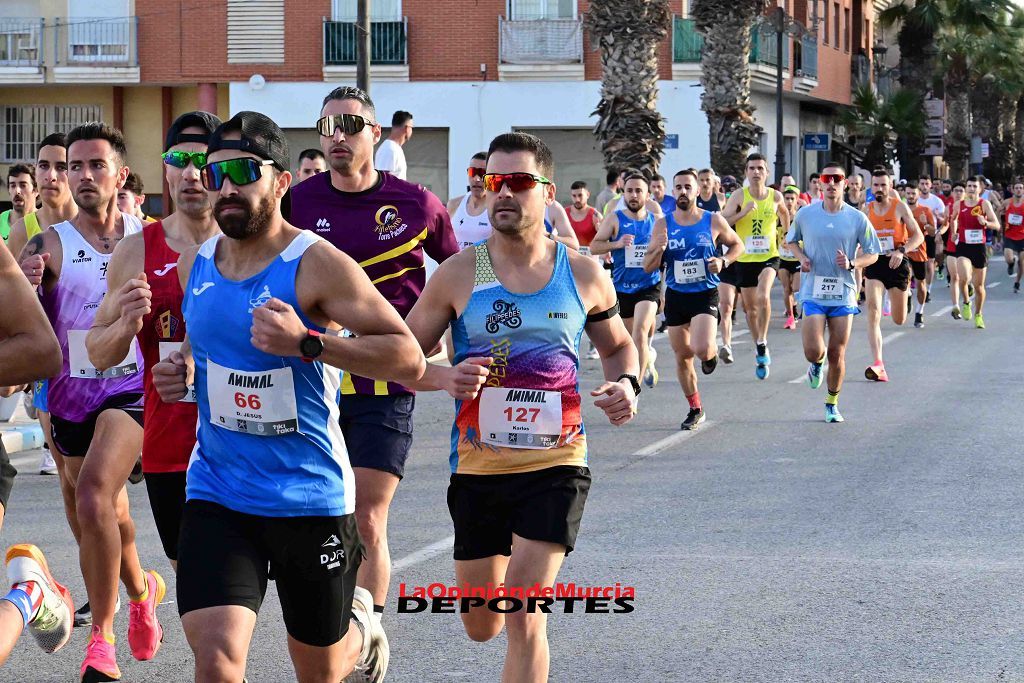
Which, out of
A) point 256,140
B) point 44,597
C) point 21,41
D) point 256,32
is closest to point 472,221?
point 44,597

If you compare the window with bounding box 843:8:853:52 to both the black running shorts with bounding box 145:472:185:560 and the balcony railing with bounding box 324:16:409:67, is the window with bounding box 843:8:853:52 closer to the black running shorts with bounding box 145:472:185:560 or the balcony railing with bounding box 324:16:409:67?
the balcony railing with bounding box 324:16:409:67

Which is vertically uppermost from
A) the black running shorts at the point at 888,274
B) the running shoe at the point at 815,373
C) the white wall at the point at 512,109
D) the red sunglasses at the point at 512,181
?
the white wall at the point at 512,109

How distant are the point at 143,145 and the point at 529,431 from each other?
37.1 m

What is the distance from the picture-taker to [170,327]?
224 inches

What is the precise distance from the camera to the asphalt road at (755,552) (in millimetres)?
6016

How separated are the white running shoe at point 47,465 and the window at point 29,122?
31.6 meters

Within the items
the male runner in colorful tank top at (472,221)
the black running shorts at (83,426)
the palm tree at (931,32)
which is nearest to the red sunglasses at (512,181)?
the black running shorts at (83,426)

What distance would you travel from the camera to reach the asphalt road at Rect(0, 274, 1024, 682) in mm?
6016

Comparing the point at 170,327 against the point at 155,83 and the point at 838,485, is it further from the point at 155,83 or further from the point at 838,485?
the point at 155,83

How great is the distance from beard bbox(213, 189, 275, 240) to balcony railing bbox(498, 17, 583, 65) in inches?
1393

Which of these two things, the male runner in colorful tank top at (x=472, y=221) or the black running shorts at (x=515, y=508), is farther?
the male runner in colorful tank top at (x=472, y=221)

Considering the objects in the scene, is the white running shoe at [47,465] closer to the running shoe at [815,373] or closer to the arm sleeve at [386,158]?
the arm sleeve at [386,158]

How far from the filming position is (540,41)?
39406 mm

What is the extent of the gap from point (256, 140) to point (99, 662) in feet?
7.21
